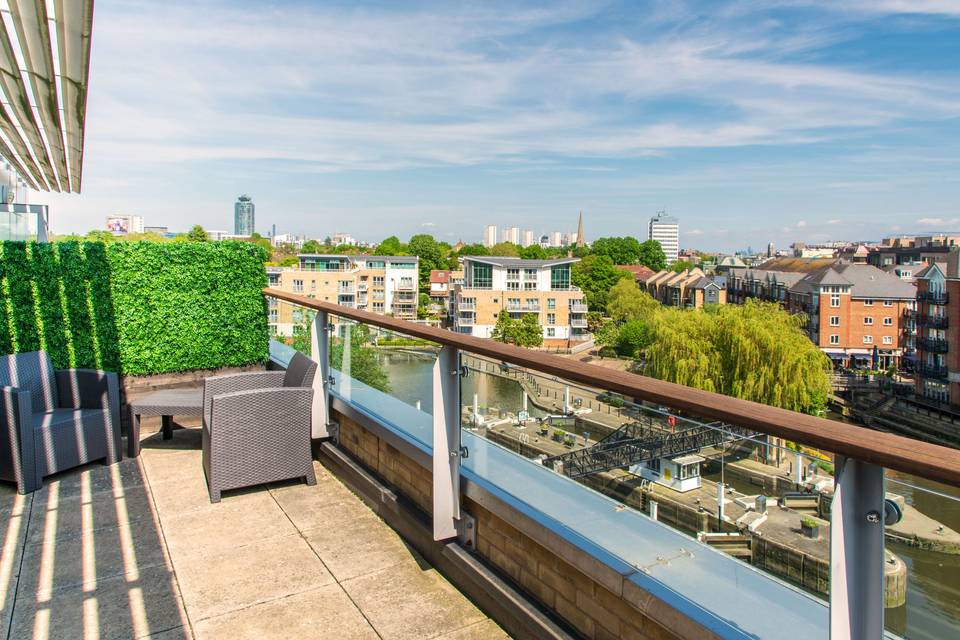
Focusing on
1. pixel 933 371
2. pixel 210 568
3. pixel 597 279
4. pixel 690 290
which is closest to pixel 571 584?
pixel 210 568

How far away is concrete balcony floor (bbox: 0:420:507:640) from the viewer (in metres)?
2.38

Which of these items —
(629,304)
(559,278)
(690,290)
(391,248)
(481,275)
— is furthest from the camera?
(391,248)

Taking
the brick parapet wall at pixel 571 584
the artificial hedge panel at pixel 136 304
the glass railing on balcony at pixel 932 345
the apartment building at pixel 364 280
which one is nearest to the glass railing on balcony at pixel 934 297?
the glass railing on balcony at pixel 932 345

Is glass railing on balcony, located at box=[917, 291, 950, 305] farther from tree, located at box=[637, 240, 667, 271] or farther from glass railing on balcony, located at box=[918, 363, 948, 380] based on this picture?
tree, located at box=[637, 240, 667, 271]

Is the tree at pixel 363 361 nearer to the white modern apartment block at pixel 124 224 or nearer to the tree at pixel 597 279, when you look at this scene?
the tree at pixel 597 279

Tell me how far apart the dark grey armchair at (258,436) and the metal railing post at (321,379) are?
414 millimetres

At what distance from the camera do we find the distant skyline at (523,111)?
2181 centimetres

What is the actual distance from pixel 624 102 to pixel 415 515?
99.4 m

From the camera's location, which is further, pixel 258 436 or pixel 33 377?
pixel 33 377

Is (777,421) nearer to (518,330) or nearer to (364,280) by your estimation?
Answer: (518,330)

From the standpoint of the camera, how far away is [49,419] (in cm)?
403

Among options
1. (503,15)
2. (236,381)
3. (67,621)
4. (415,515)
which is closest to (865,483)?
(415,515)

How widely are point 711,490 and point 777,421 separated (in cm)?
40

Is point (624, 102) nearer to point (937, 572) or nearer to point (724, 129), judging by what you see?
point (724, 129)
